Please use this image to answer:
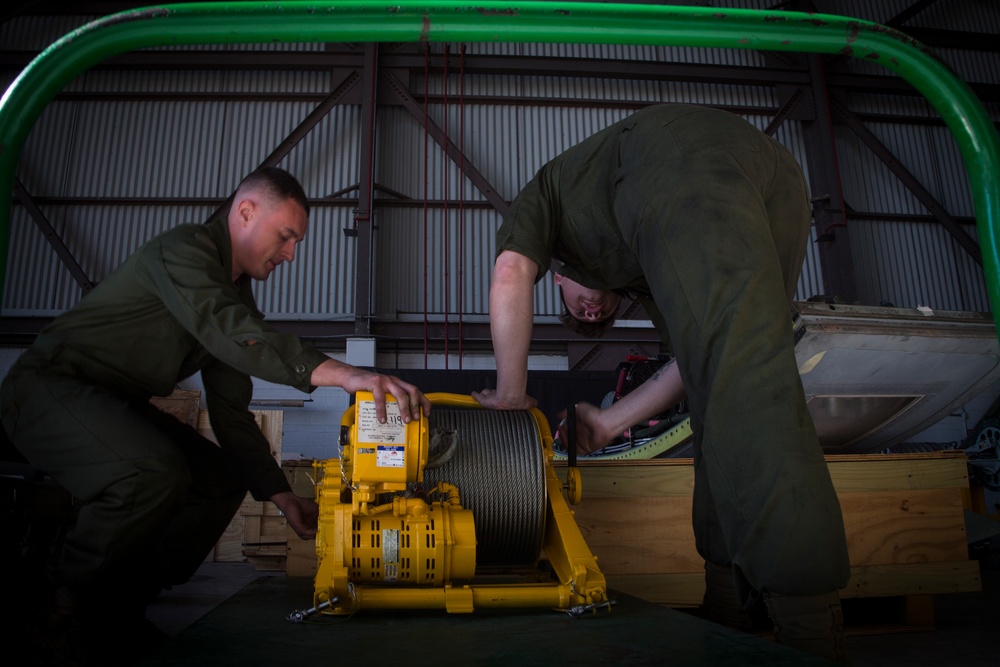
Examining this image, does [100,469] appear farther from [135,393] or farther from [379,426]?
[379,426]

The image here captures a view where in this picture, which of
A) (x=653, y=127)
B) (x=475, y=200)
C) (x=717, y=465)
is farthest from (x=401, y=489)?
(x=475, y=200)

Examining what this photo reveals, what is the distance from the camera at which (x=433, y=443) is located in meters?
1.81

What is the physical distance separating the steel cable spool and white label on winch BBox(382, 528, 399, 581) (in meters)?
0.27

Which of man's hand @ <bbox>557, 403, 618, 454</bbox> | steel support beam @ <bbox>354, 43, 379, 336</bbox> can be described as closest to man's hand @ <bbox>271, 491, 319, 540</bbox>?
man's hand @ <bbox>557, 403, 618, 454</bbox>

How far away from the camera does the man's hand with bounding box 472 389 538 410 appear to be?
6.55 ft

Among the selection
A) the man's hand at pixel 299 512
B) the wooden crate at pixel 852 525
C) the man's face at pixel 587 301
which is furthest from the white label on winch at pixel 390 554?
the man's face at pixel 587 301

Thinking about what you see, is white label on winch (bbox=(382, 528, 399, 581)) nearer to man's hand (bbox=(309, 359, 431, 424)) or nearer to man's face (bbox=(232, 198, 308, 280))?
man's hand (bbox=(309, 359, 431, 424))

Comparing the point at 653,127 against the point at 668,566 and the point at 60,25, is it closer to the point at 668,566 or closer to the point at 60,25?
the point at 668,566

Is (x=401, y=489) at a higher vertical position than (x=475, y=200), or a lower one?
lower

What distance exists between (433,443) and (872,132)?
9.94 meters

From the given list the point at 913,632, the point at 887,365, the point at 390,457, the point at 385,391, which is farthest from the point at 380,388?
the point at 913,632

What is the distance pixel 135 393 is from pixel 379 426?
1073 mm

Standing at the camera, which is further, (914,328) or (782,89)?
(782,89)

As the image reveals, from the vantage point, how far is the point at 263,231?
2.38 meters
